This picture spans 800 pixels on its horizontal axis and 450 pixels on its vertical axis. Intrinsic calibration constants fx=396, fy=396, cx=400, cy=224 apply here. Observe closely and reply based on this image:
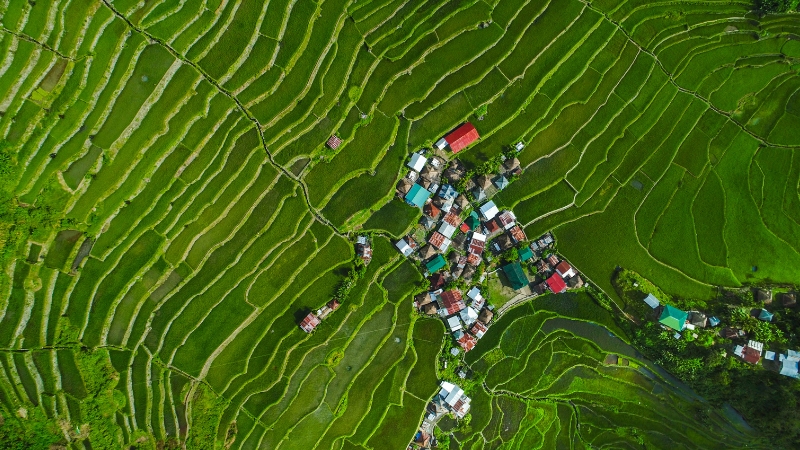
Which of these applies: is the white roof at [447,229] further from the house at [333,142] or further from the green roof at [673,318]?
the green roof at [673,318]

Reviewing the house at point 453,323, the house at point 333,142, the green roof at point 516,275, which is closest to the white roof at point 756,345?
the green roof at point 516,275

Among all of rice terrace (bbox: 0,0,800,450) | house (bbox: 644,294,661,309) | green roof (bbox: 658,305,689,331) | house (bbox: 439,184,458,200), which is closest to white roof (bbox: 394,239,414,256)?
rice terrace (bbox: 0,0,800,450)

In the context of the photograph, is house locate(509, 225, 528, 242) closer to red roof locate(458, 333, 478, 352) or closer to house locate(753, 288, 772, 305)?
red roof locate(458, 333, 478, 352)

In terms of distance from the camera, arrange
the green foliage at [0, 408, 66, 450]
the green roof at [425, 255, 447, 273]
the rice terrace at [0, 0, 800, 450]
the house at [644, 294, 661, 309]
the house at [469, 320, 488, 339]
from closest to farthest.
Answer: the green foliage at [0, 408, 66, 450] → the rice terrace at [0, 0, 800, 450] → the green roof at [425, 255, 447, 273] → the house at [469, 320, 488, 339] → the house at [644, 294, 661, 309]

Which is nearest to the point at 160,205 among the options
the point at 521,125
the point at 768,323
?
the point at 521,125

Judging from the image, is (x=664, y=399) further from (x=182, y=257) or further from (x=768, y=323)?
(x=182, y=257)

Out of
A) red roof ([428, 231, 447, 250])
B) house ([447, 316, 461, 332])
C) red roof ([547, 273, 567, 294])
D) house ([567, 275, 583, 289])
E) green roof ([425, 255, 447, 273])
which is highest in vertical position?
house ([567, 275, 583, 289])
